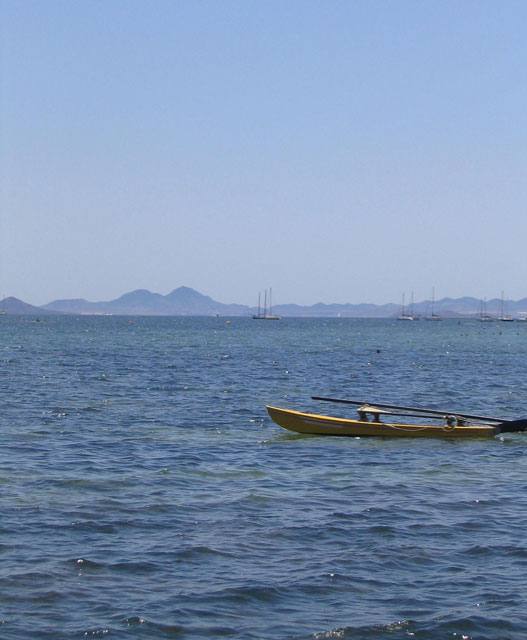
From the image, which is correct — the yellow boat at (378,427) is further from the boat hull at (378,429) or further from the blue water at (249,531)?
the blue water at (249,531)

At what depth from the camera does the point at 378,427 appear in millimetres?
29109

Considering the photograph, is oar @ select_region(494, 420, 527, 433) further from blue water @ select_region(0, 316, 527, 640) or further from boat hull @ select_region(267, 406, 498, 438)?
boat hull @ select_region(267, 406, 498, 438)

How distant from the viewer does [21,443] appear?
26125 millimetres

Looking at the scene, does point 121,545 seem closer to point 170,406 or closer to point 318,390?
point 170,406

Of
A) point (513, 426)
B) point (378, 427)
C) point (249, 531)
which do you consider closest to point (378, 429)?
point (378, 427)

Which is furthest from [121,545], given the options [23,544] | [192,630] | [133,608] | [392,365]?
[392,365]

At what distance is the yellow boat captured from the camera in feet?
94.8

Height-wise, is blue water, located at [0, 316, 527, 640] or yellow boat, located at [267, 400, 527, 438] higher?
yellow boat, located at [267, 400, 527, 438]

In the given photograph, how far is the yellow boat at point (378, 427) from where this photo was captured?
28906 millimetres

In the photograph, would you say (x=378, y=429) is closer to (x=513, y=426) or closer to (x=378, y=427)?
(x=378, y=427)

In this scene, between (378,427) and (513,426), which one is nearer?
(378,427)

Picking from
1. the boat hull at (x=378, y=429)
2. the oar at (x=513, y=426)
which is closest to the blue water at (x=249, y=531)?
the oar at (x=513, y=426)

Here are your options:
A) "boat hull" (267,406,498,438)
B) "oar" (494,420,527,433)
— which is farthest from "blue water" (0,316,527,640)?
"boat hull" (267,406,498,438)

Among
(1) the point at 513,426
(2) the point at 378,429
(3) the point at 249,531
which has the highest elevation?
(1) the point at 513,426
